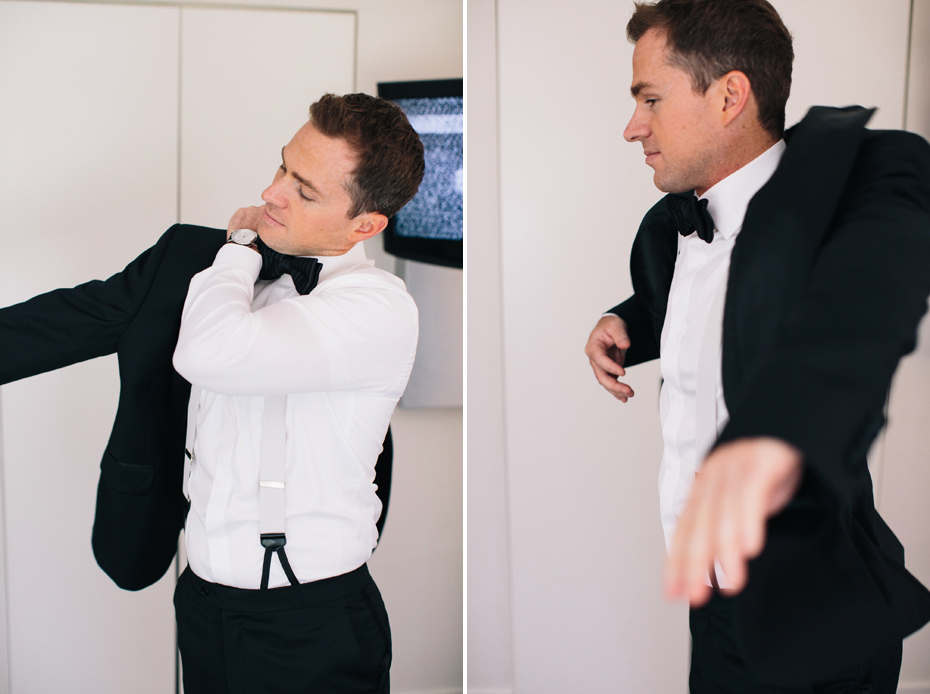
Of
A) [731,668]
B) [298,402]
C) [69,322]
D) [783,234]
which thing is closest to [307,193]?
[298,402]

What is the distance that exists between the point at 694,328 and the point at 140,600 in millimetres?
1911

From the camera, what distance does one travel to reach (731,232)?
121cm

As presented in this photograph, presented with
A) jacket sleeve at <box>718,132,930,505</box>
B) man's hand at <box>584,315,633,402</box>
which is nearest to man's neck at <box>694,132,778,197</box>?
man's hand at <box>584,315,633,402</box>

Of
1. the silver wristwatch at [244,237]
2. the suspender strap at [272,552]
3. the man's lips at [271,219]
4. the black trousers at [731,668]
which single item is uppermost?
the man's lips at [271,219]

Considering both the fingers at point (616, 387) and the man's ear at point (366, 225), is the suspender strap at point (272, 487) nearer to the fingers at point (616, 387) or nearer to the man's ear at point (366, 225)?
the man's ear at point (366, 225)

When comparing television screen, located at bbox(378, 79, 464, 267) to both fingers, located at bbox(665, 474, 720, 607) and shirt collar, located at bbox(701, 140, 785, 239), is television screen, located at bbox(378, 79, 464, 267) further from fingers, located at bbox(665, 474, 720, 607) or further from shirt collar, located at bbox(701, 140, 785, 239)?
fingers, located at bbox(665, 474, 720, 607)

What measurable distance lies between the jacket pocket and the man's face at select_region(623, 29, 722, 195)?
3.98 feet

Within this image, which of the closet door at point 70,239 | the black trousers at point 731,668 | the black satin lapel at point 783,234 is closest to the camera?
the black satin lapel at point 783,234

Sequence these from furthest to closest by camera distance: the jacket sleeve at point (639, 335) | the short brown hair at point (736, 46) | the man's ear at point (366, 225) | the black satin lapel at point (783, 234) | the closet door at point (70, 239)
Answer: the closet door at point (70, 239)
the jacket sleeve at point (639, 335)
the man's ear at point (366, 225)
the short brown hair at point (736, 46)
the black satin lapel at point (783, 234)

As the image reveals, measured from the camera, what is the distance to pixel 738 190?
1207 mm

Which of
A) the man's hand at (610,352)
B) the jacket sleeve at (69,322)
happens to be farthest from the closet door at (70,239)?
the man's hand at (610,352)

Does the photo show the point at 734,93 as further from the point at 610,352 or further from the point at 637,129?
the point at 610,352

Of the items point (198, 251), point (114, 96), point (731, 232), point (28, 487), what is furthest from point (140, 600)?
point (731, 232)

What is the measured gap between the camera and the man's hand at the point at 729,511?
0.41m
